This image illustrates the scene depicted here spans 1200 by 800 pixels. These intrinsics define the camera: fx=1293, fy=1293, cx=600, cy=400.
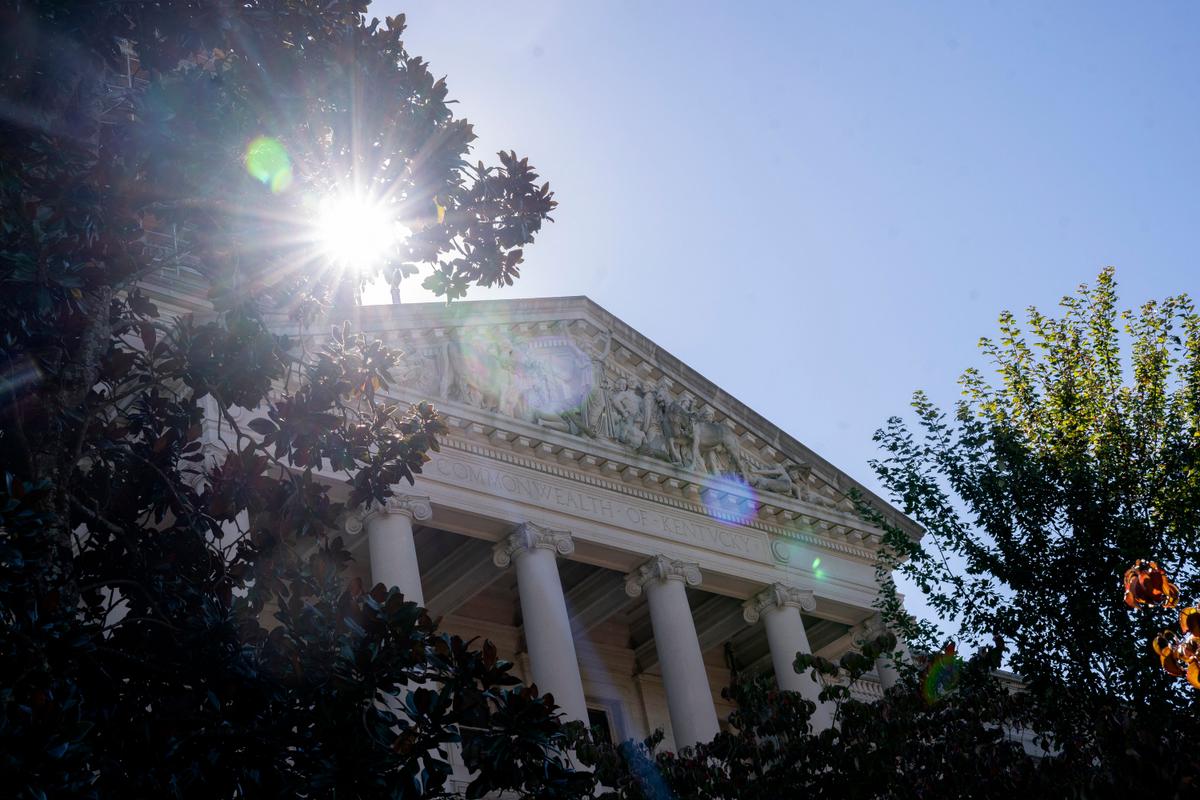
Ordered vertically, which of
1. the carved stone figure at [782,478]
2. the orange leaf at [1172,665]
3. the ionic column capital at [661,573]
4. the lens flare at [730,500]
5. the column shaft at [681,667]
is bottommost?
the orange leaf at [1172,665]

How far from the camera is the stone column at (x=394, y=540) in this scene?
18.1m

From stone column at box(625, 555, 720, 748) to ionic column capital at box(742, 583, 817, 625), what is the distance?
1802mm

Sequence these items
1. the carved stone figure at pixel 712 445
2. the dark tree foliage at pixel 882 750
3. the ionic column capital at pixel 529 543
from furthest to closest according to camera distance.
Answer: the carved stone figure at pixel 712 445
the ionic column capital at pixel 529 543
the dark tree foliage at pixel 882 750

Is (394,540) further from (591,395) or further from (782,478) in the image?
(782,478)

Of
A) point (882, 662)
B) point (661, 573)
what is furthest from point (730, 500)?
point (882, 662)

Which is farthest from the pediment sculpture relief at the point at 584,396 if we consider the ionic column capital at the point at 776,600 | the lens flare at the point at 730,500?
the ionic column capital at the point at 776,600

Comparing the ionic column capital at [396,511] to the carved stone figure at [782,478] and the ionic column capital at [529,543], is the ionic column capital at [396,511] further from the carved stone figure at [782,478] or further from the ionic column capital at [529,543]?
the carved stone figure at [782,478]

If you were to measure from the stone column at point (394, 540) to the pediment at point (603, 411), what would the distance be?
1.67 meters

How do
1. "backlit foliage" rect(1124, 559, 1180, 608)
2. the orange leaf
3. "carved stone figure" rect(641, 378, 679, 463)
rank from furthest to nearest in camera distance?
"carved stone figure" rect(641, 378, 679, 463) < "backlit foliage" rect(1124, 559, 1180, 608) < the orange leaf

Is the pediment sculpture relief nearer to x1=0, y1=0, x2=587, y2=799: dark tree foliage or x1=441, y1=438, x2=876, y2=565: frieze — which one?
x1=441, y1=438, x2=876, y2=565: frieze

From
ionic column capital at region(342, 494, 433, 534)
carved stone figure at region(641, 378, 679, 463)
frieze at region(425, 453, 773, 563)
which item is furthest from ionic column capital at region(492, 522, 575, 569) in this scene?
carved stone figure at region(641, 378, 679, 463)

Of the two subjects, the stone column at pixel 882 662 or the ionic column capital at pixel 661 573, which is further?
the stone column at pixel 882 662

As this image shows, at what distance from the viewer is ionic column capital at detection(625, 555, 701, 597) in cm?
2216

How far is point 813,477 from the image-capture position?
83.7 ft
